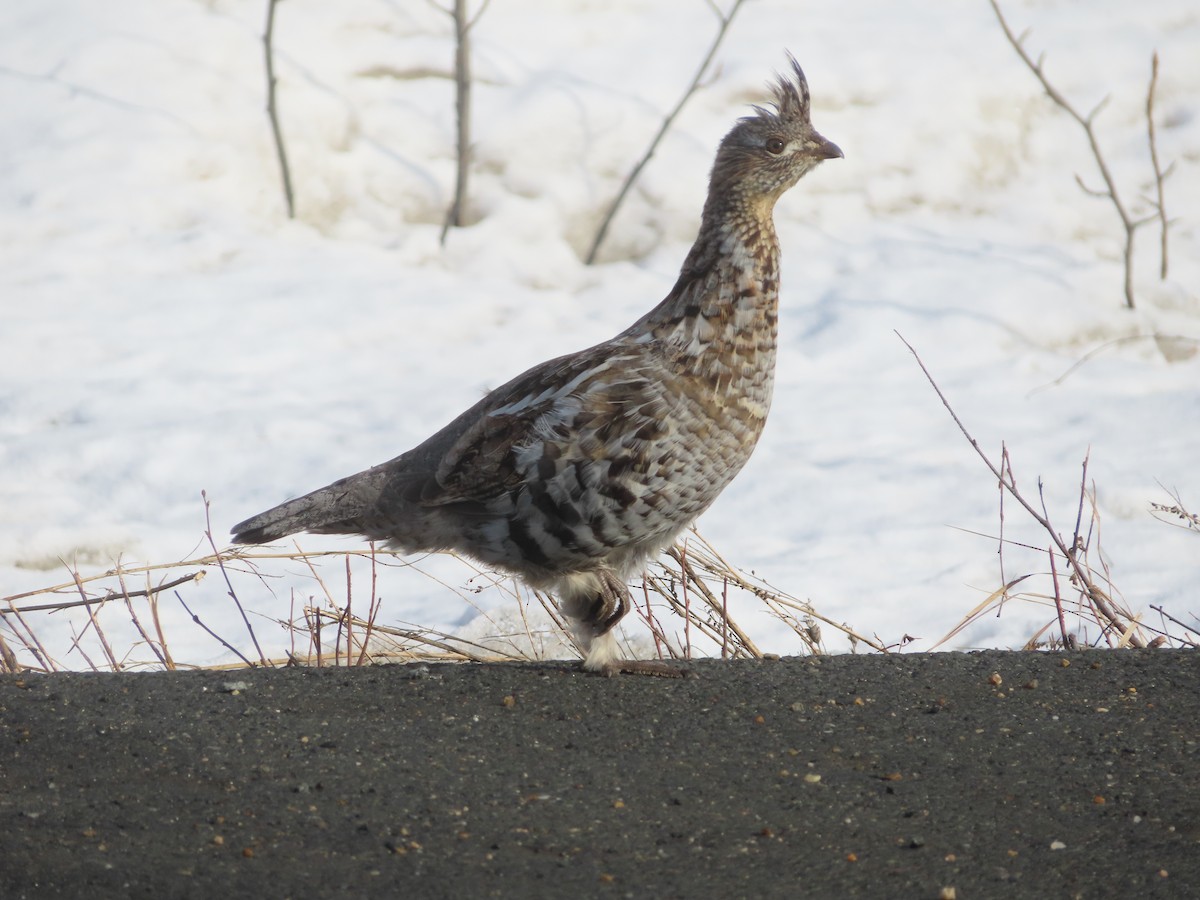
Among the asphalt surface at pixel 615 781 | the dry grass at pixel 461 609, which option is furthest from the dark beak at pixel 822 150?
the asphalt surface at pixel 615 781

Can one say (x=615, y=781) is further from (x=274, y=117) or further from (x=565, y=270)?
(x=274, y=117)

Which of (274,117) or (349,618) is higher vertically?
(274,117)

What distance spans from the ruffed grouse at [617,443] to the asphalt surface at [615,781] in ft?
1.25

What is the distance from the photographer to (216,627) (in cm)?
629

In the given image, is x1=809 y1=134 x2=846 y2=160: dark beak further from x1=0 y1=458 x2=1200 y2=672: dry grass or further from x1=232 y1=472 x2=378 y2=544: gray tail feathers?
x1=232 y1=472 x2=378 y2=544: gray tail feathers

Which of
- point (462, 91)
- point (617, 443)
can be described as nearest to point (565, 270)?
point (462, 91)

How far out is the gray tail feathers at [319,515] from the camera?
4.39 meters

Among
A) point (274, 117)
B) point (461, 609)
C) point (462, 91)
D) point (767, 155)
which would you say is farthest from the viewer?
point (462, 91)

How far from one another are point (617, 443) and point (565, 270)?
20.7 feet

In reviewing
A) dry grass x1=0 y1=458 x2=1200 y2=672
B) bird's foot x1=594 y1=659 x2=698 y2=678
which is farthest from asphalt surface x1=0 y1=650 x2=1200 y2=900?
dry grass x1=0 y1=458 x2=1200 y2=672

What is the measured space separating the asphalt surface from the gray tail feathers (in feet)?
1.77

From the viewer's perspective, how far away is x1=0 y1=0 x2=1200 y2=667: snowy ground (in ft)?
24.8

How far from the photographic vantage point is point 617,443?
3979 mm

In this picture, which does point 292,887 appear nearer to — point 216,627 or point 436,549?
point 436,549
